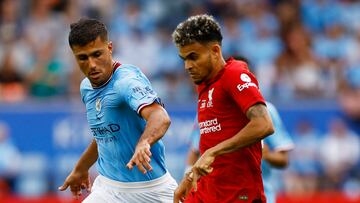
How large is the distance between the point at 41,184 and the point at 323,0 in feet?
20.6

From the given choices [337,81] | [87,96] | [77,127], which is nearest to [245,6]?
[337,81]

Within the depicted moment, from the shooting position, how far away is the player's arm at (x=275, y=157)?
9.30 metres

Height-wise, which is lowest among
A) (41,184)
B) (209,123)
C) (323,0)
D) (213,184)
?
(41,184)

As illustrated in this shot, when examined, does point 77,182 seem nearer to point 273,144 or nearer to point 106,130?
point 106,130

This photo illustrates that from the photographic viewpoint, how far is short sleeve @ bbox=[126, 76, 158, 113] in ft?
23.8

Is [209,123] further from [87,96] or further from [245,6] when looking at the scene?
[245,6]

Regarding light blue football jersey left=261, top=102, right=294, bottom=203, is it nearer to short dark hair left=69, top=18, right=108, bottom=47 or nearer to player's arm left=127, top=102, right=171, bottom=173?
short dark hair left=69, top=18, right=108, bottom=47

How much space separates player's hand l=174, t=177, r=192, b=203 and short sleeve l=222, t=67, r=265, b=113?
0.64 metres

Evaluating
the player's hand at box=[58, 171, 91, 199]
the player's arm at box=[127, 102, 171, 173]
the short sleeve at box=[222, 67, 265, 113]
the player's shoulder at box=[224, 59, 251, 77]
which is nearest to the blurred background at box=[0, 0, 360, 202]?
the player's hand at box=[58, 171, 91, 199]

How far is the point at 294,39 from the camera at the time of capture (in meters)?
18.1

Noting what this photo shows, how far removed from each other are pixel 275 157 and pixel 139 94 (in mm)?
2439

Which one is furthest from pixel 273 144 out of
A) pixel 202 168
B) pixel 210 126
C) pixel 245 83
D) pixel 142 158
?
pixel 142 158

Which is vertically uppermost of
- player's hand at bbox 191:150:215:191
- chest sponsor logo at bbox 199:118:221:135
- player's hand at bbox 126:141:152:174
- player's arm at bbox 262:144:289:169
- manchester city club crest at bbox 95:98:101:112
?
→ manchester city club crest at bbox 95:98:101:112

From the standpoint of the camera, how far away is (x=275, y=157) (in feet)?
30.7
